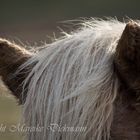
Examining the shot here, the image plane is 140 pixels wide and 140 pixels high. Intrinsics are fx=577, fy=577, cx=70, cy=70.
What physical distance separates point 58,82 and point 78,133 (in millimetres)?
215

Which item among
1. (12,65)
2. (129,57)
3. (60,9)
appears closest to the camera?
(129,57)

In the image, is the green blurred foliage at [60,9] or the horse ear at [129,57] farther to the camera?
the green blurred foliage at [60,9]

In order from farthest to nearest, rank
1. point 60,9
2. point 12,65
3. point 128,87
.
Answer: point 60,9 < point 12,65 < point 128,87

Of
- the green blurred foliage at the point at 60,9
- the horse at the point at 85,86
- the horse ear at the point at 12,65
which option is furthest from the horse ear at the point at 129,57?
the green blurred foliage at the point at 60,9

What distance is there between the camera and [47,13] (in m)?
21.0

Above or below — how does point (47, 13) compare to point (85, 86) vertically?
above

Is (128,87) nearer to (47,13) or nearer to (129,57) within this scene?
(129,57)

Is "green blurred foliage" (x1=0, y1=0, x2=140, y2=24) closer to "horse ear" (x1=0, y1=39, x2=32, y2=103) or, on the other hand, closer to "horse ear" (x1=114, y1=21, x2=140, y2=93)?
"horse ear" (x1=0, y1=39, x2=32, y2=103)

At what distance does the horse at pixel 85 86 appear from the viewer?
185 cm

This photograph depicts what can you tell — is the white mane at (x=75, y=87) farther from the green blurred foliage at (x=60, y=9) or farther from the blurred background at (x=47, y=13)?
the green blurred foliage at (x=60, y=9)

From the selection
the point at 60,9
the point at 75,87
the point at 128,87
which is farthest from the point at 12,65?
the point at 60,9

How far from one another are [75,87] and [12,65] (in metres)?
0.37

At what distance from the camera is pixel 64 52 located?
6.89 feet

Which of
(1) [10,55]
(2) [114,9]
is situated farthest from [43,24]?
(1) [10,55]
